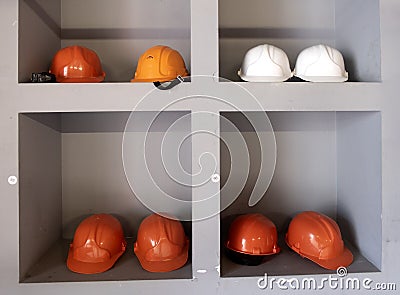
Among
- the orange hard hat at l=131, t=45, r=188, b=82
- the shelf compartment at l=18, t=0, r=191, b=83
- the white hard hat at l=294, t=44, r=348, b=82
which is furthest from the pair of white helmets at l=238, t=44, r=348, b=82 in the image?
the shelf compartment at l=18, t=0, r=191, b=83

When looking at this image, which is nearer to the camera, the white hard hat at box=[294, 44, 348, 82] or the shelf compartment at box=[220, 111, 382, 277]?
the white hard hat at box=[294, 44, 348, 82]

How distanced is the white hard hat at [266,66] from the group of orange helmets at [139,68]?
21cm

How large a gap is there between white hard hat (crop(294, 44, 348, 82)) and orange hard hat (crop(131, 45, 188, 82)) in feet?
1.24

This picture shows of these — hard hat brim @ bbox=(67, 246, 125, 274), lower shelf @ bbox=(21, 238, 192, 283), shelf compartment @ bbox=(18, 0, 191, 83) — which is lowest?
lower shelf @ bbox=(21, 238, 192, 283)

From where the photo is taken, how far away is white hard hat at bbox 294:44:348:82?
1263mm

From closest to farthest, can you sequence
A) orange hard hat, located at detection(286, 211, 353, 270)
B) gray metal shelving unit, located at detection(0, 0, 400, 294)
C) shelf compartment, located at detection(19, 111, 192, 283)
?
gray metal shelving unit, located at detection(0, 0, 400, 294) < orange hard hat, located at detection(286, 211, 353, 270) < shelf compartment, located at detection(19, 111, 192, 283)

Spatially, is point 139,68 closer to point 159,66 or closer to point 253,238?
point 159,66

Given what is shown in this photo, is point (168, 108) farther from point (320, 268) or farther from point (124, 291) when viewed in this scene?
point (320, 268)

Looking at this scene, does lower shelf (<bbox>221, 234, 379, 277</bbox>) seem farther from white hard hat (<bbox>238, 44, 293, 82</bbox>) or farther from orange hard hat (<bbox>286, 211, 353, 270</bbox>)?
white hard hat (<bbox>238, 44, 293, 82</bbox>)

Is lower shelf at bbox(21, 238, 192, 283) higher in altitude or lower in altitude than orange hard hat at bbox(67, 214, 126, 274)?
lower

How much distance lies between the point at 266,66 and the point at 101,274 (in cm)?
77

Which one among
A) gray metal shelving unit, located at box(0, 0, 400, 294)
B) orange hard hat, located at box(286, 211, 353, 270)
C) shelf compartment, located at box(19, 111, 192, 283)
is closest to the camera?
gray metal shelving unit, located at box(0, 0, 400, 294)

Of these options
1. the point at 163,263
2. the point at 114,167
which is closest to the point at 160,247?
the point at 163,263

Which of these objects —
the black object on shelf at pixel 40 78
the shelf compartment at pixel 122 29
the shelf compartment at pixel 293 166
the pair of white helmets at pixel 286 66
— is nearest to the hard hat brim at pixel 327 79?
the pair of white helmets at pixel 286 66
